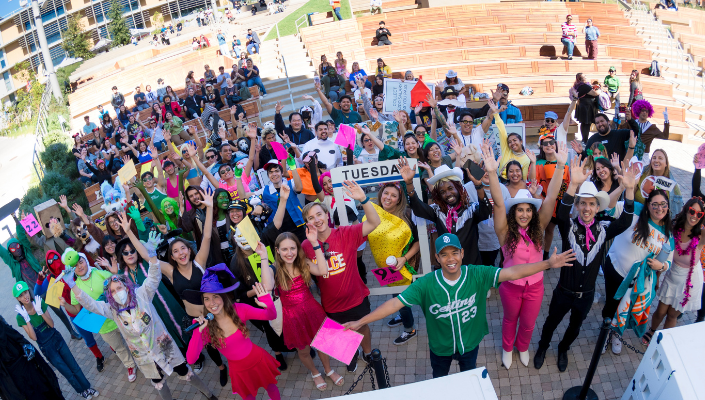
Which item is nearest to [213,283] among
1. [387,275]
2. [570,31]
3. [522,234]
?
[387,275]

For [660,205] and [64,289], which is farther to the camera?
[64,289]

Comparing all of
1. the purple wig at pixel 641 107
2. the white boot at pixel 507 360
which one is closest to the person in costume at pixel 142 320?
the white boot at pixel 507 360

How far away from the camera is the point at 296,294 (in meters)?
4.70

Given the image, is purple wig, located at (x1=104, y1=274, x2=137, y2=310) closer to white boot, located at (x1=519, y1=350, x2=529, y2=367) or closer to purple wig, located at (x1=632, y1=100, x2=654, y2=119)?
white boot, located at (x1=519, y1=350, x2=529, y2=367)

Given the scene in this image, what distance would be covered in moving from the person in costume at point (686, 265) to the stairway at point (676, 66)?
7.98 metres

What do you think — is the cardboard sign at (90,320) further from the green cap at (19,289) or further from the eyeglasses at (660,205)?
the eyeglasses at (660,205)

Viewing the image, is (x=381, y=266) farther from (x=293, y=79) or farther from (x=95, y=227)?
(x=293, y=79)

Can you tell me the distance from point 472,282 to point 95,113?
2211 centimetres

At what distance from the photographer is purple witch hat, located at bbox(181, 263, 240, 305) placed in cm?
422

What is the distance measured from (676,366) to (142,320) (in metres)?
4.82

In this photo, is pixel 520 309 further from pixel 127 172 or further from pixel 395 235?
pixel 127 172

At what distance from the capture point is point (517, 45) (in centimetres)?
1722

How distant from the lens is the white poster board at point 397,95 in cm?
941

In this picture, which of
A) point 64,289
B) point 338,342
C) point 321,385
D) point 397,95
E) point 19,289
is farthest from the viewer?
point 397,95
